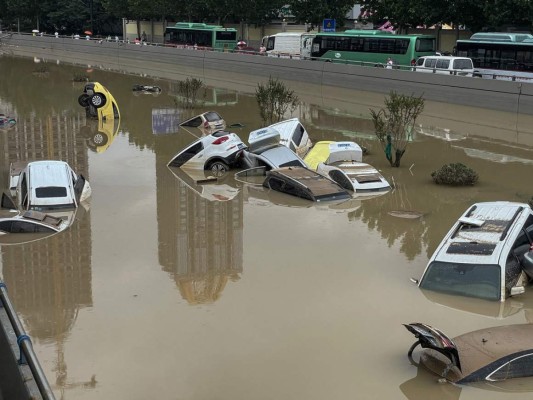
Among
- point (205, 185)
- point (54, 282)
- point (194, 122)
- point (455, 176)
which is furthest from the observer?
point (194, 122)

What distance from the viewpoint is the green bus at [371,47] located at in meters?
44.7

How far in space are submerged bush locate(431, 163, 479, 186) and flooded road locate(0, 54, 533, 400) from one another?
0.34 m

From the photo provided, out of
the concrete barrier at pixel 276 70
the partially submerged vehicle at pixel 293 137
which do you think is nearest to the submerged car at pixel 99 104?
the partially submerged vehicle at pixel 293 137

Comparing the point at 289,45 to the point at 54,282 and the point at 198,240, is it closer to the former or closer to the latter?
the point at 198,240

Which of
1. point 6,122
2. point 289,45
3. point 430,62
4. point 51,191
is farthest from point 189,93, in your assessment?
Answer: point 51,191

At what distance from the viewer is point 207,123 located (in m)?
30.4

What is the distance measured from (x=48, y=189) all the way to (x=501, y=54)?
28.8 metres

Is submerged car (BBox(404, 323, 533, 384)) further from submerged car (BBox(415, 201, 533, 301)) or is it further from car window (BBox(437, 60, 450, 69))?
car window (BBox(437, 60, 450, 69))

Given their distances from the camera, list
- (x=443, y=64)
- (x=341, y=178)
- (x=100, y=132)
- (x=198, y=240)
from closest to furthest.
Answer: (x=198, y=240) → (x=341, y=178) → (x=100, y=132) → (x=443, y=64)

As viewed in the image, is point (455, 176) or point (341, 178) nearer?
point (341, 178)

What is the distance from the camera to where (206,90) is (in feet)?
151

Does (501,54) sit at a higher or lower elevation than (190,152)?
higher

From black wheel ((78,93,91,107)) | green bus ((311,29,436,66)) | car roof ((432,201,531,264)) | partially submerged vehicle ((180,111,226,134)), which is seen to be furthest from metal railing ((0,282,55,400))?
green bus ((311,29,436,66))

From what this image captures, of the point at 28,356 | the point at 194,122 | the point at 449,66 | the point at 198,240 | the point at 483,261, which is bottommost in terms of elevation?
the point at 198,240
